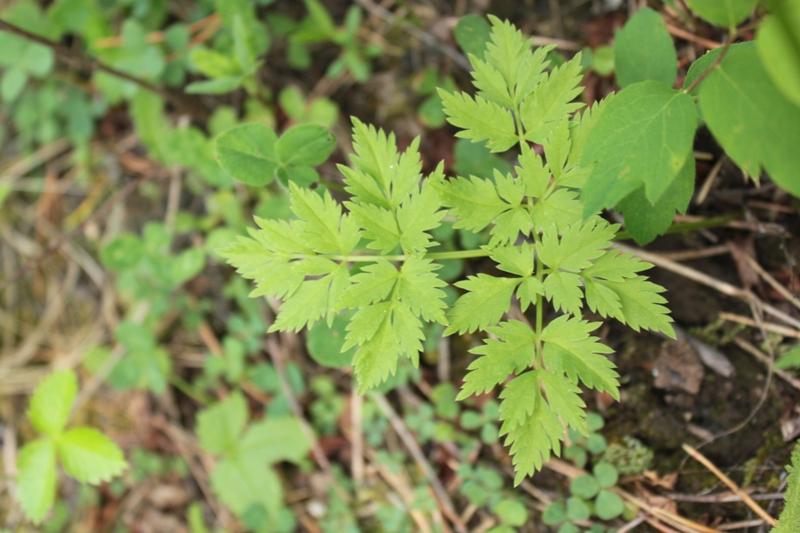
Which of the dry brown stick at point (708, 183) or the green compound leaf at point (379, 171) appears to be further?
the dry brown stick at point (708, 183)

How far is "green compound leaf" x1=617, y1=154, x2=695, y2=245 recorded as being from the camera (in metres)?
1.39

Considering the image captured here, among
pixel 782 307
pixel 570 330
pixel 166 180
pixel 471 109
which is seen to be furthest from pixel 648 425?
pixel 166 180

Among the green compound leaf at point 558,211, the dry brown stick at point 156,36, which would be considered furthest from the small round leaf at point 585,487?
the dry brown stick at point 156,36

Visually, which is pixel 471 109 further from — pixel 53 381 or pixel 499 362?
pixel 53 381

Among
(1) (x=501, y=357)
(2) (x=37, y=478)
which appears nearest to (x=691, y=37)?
(1) (x=501, y=357)

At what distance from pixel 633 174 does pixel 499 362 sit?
1.71ft

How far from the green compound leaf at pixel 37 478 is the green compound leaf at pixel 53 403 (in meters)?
0.06

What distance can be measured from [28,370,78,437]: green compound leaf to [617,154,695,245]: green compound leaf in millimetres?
2113

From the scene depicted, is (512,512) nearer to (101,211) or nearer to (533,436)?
(533,436)

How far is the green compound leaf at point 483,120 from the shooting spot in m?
1.41

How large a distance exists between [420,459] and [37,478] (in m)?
1.47

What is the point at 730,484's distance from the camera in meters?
1.66

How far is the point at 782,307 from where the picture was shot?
1739 mm

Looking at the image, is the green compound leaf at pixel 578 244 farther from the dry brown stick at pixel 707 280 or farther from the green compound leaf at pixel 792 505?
the green compound leaf at pixel 792 505
